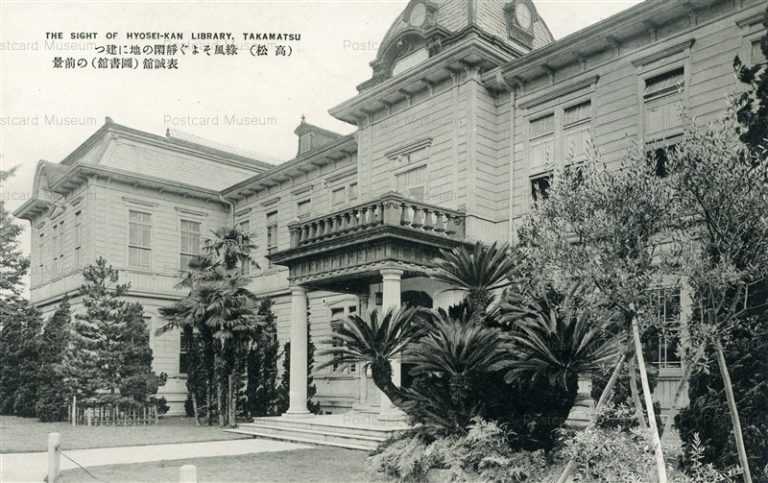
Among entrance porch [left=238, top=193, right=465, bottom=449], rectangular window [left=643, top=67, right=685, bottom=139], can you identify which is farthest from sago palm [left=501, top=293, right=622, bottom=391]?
rectangular window [left=643, top=67, right=685, bottom=139]

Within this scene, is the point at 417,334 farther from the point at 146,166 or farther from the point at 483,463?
the point at 146,166

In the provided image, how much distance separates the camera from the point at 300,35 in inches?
447

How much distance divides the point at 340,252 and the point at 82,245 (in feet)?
46.4

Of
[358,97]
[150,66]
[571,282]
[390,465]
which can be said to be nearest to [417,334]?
[390,465]

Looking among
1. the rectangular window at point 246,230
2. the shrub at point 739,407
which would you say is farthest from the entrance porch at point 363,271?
the rectangular window at point 246,230

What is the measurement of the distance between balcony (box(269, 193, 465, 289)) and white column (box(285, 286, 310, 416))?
0.52 meters

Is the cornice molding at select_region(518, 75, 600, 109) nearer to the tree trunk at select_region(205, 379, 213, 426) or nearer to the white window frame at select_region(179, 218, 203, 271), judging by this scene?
the tree trunk at select_region(205, 379, 213, 426)

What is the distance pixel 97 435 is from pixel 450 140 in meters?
11.5

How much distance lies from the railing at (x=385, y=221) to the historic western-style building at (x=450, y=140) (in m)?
0.05

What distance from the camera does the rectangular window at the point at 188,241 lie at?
89.3ft

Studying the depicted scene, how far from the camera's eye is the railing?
14422mm

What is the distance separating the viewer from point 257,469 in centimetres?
1120

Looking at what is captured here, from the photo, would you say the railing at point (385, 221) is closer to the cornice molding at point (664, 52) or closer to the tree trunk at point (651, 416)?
the cornice molding at point (664, 52)

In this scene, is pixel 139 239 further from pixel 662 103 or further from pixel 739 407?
pixel 739 407
